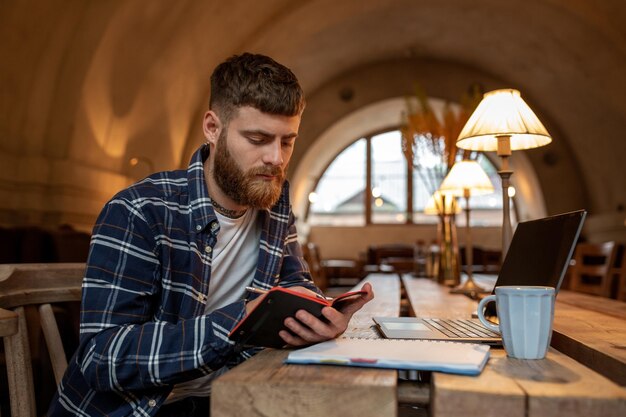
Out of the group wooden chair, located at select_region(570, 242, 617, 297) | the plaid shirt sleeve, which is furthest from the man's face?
wooden chair, located at select_region(570, 242, 617, 297)

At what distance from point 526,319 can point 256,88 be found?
831 millimetres

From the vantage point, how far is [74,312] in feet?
8.91

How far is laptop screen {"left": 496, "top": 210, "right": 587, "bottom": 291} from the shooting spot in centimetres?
119

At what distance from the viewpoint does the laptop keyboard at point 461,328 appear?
49.0 inches

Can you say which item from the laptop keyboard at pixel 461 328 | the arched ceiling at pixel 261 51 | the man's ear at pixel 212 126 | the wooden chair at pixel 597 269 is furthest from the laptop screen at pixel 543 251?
the arched ceiling at pixel 261 51

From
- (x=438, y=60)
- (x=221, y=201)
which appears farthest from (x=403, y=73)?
(x=221, y=201)

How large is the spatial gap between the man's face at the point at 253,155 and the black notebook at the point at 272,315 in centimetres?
49

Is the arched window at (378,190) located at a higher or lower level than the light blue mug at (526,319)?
higher

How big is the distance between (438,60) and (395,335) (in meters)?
9.25

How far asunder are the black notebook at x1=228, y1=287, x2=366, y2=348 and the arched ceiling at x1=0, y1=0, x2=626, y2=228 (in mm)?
3787

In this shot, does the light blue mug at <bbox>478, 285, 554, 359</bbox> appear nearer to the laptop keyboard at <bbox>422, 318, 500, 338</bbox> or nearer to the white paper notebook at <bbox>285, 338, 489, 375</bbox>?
the white paper notebook at <bbox>285, 338, 489, 375</bbox>

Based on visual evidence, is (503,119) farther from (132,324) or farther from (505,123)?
(132,324)

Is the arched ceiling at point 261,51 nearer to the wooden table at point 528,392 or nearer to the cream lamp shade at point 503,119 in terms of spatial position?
the cream lamp shade at point 503,119

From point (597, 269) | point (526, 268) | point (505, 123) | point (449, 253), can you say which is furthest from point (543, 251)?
point (597, 269)
